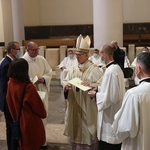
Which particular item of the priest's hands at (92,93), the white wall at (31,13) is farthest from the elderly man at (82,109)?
the white wall at (31,13)

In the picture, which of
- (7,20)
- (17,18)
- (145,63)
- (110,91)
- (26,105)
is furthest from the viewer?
(7,20)

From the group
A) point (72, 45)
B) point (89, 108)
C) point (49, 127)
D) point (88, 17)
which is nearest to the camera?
point (89, 108)

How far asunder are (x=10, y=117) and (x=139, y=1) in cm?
1140

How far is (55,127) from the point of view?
5.41 metres

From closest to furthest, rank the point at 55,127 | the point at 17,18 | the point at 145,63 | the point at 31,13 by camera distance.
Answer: the point at 145,63 → the point at 55,127 → the point at 17,18 → the point at 31,13

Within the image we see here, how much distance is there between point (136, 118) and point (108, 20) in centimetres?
678

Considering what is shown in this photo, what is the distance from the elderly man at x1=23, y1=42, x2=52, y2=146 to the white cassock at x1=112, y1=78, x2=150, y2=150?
208cm

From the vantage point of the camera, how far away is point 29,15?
14711 mm

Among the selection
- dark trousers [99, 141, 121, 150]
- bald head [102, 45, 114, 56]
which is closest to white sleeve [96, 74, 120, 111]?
bald head [102, 45, 114, 56]

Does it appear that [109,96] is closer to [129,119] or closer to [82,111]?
[82,111]

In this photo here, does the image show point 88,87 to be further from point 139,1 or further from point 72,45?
point 139,1

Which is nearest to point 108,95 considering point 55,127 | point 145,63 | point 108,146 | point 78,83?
point 78,83

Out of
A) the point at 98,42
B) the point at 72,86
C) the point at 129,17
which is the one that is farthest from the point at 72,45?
the point at 72,86

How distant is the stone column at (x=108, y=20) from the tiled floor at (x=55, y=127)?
7.70 ft
